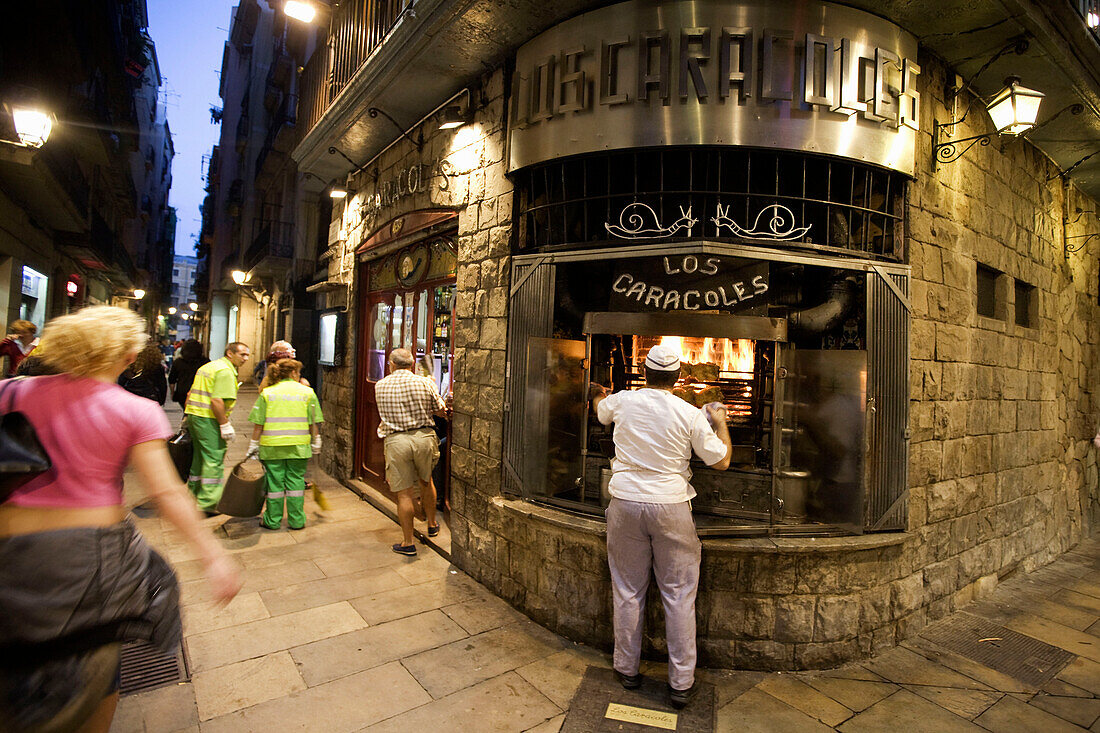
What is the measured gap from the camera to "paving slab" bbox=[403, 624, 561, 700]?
3439mm

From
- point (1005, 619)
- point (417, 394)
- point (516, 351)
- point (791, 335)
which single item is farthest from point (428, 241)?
point (1005, 619)

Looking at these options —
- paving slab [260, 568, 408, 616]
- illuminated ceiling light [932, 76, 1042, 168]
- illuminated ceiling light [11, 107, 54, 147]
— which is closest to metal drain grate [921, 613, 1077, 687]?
illuminated ceiling light [932, 76, 1042, 168]

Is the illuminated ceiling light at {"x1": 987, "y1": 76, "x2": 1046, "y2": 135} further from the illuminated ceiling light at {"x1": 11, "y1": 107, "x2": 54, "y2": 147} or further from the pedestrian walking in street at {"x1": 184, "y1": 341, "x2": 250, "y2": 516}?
the illuminated ceiling light at {"x1": 11, "y1": 107, "x2": 54, "y2": 147}

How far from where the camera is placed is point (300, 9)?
283 inches

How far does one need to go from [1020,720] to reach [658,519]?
2395mm

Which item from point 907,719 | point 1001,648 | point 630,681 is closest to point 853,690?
point 907,719

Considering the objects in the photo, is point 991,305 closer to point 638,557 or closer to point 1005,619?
point 1005,619

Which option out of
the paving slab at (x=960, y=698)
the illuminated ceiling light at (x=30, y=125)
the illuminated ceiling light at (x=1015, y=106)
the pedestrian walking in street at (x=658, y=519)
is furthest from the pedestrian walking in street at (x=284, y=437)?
the illuminated ceiling light at (x=1015, y=106)

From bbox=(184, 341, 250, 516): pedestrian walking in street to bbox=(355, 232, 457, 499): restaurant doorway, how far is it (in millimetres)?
1907

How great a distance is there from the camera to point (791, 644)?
3797 mm

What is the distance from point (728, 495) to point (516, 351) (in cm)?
202

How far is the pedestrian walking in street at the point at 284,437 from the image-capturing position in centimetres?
591

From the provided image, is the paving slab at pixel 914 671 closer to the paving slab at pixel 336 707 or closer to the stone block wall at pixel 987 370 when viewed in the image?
the stone block wall at pixel 987 370

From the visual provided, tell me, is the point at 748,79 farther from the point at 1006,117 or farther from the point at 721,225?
the point at 1006,117
